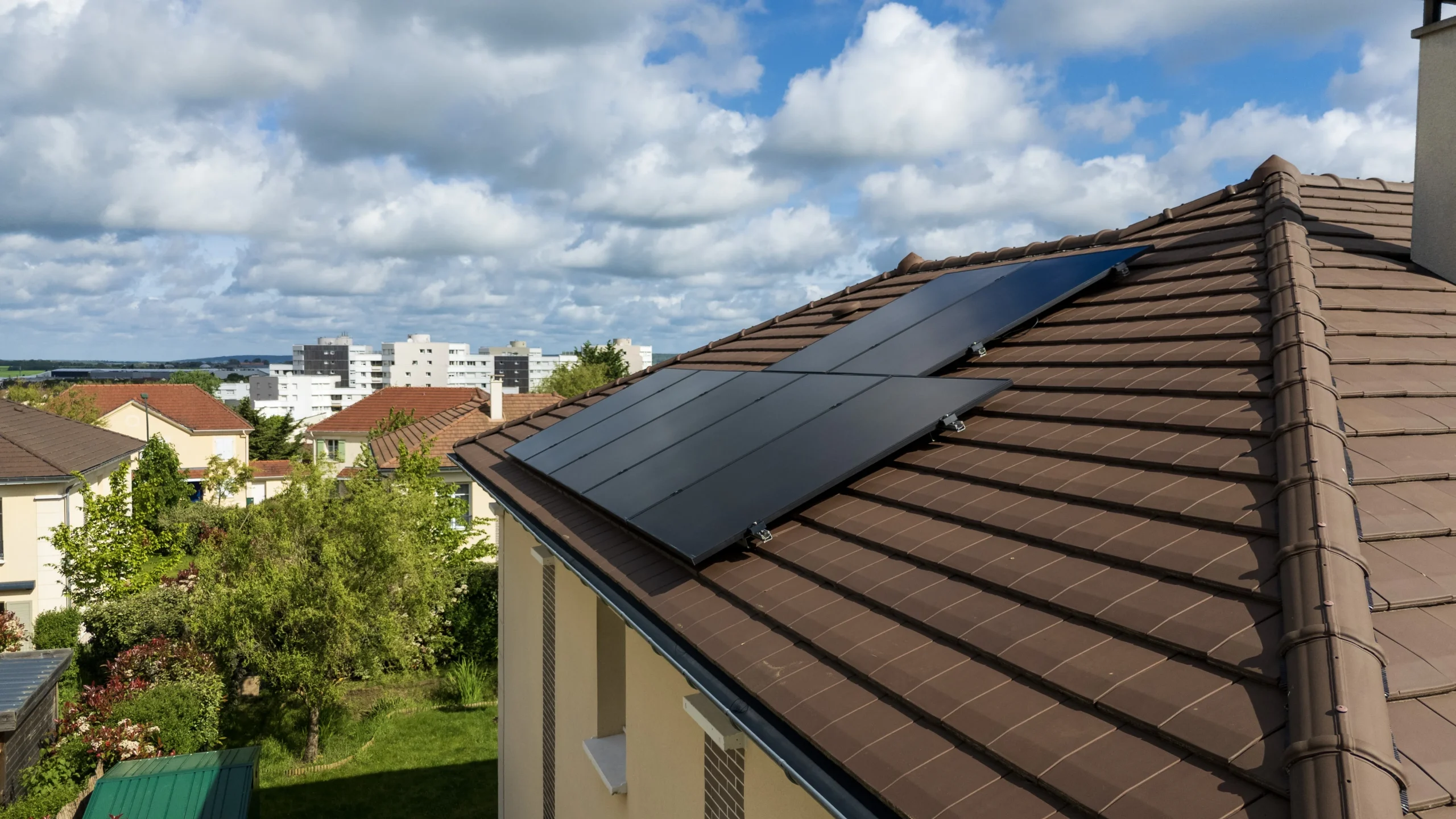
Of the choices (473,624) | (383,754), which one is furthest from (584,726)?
(473,624)

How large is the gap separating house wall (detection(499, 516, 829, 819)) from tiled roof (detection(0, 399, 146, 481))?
21.6 meters

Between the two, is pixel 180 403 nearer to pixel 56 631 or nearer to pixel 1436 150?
pixel 56 631

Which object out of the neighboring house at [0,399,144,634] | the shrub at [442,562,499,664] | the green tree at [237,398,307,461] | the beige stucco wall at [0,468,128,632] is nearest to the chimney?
the shrub at [442,562,499,664]

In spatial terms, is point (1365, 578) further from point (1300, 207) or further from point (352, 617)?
point (352, 617)

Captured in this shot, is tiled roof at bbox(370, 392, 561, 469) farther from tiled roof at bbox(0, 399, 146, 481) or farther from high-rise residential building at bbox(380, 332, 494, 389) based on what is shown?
high-rise residential building at bbox(380, 332, 494, 389)

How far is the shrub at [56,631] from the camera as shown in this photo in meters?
25.2

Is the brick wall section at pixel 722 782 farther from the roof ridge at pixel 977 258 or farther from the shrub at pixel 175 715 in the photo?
the shrub at pixel 175 715

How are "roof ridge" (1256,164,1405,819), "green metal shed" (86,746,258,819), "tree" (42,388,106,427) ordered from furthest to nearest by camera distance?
"tree" (42,388,106,427)
"green metal shed" (86,746,258,819)
"roof ridge" (1256,164,1405,819)

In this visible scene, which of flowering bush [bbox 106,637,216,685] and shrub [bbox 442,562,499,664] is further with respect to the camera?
shrub [bbox 442,562,499,664]

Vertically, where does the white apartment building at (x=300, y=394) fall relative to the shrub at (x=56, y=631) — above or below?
above

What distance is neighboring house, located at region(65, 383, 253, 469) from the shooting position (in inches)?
2440

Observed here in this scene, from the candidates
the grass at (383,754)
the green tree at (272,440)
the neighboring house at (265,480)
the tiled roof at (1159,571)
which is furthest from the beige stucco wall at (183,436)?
the tiled roof at (1159,571)

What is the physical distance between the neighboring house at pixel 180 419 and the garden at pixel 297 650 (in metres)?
39.6

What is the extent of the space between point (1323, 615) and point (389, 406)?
64400mm
